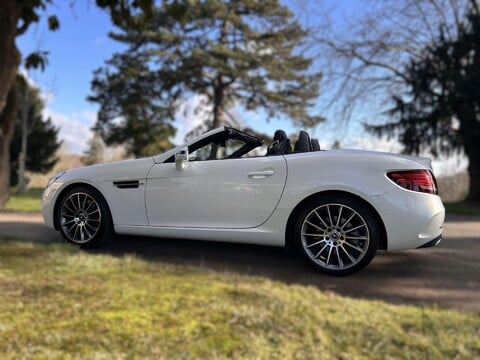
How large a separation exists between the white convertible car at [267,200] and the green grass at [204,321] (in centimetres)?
70

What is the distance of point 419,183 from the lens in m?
3.85

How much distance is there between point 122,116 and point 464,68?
17732mm

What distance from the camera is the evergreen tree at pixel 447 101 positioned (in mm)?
15492

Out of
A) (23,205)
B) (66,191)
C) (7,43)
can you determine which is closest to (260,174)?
(66,191)

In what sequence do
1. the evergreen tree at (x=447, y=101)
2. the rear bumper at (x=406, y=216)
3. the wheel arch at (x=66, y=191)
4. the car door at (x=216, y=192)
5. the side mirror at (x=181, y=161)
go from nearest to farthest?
the rear bumper at (x=406, y=216), the car door at (x=216, y=192), the side mirror at (x=181, y=161), the wheel arch at (x=66, y=191), the evergreen tree at (x=447, y=101)

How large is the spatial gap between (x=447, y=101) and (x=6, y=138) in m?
14.7

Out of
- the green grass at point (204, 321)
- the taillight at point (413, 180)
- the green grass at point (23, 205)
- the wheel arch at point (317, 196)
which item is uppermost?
the taillight at point (413, 180)

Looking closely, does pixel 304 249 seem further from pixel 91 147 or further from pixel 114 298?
pixel 91 147

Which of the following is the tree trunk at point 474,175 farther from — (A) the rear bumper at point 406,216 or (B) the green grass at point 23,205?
(B) the green grass at point 23,205

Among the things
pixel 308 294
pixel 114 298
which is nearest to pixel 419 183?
pixel 308 294

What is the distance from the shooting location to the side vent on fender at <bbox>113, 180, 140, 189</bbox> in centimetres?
475

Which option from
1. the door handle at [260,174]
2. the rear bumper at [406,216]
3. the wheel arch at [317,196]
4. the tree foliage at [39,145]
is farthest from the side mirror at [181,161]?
the tree foliage at [39,145]

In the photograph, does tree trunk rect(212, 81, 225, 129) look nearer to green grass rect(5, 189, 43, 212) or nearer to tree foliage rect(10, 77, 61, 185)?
tree foliage rect(10, 77, 61, 185)

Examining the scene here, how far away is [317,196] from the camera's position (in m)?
4.05
